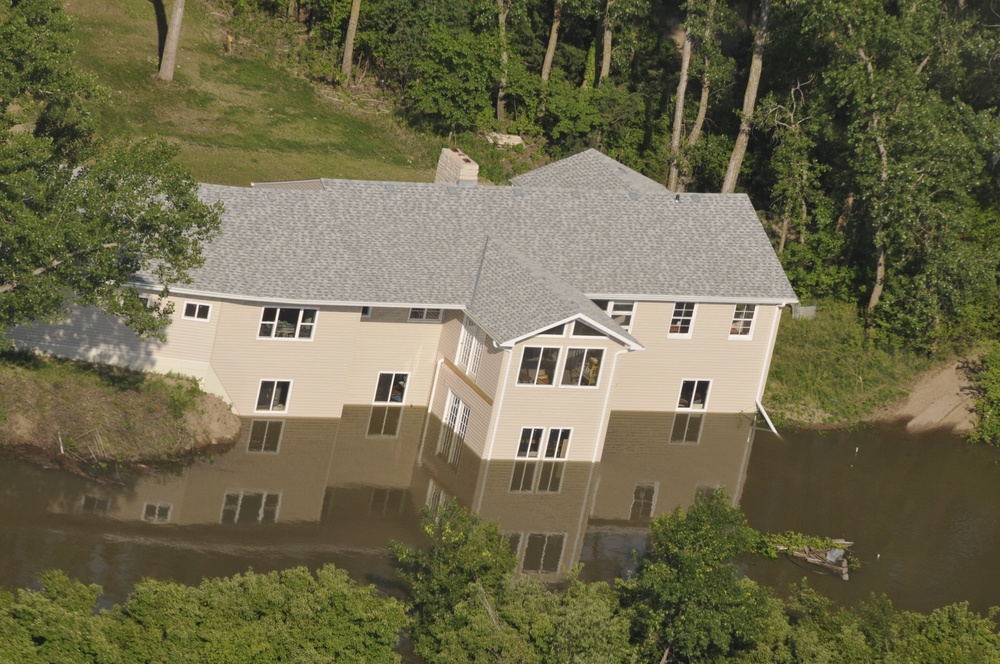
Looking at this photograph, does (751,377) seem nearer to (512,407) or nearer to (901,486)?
(901,486)

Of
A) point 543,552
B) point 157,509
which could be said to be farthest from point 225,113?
point 543,552

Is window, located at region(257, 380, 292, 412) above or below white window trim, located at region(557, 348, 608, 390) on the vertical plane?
below

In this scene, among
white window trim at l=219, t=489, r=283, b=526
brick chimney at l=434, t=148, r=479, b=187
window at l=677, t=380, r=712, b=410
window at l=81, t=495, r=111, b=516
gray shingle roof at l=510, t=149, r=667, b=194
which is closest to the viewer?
window at l=81, t=495, r=111, b=516

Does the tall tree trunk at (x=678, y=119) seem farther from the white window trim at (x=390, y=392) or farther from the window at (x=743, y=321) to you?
the white window trim at (x=390, y=392)

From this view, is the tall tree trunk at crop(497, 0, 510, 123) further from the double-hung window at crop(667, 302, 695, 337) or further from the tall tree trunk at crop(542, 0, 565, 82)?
the double-hung window at crop(667, 302, 695, 337)

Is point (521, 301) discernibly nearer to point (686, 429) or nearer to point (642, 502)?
point (642, 502)

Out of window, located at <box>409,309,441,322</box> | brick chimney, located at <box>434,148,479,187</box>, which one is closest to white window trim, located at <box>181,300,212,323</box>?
window, located at <box>409,309,441,322</box>

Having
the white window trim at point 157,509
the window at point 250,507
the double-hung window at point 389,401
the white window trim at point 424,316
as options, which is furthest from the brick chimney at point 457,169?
the white window trim at point 157,509
